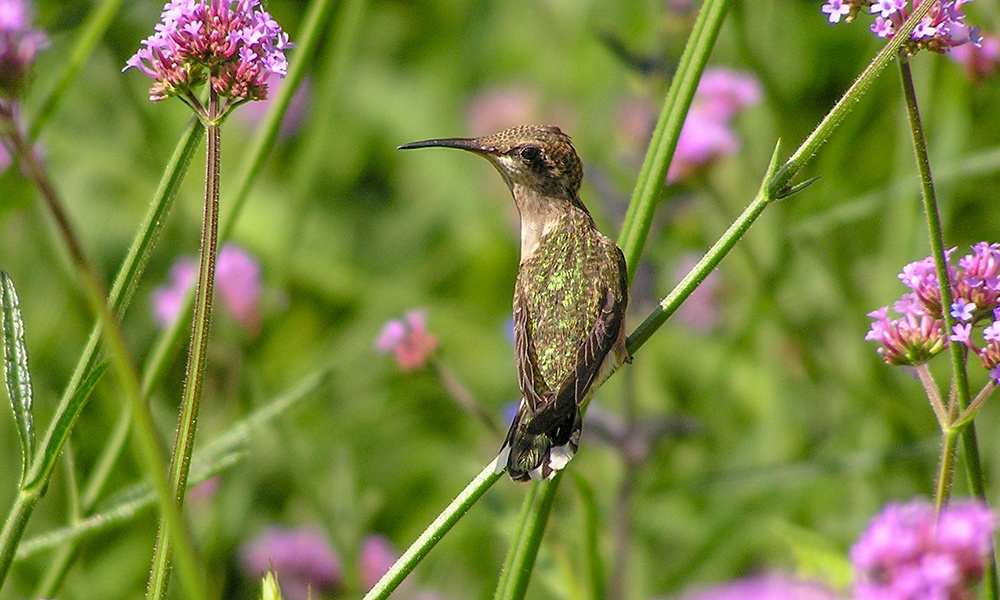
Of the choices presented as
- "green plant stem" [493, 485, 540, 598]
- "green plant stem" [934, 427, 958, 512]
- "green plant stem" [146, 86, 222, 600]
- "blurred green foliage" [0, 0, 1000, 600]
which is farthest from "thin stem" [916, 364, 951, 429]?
"green plant stem" [146, 86, 222, 600]

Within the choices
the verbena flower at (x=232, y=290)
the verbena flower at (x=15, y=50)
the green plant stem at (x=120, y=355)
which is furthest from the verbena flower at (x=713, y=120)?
the green plant stem at (x=120, y=355)

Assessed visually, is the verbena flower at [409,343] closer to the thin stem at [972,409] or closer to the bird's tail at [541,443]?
the bird's tail at [541,443]

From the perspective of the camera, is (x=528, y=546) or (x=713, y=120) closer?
(x=528, y=546)

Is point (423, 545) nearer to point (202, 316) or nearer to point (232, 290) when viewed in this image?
point (202, 316)

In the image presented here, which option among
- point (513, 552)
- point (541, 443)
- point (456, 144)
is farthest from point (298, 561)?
point (513, 552)

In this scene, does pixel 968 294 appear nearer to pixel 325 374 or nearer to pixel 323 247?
pixel 325 374

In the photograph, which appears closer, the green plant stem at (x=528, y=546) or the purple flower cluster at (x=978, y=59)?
the green plant stem at (x=528, y=546)

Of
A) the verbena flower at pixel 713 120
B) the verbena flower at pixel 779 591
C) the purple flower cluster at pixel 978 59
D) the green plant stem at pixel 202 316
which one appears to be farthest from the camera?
the verbena flower at pixel 713 120
